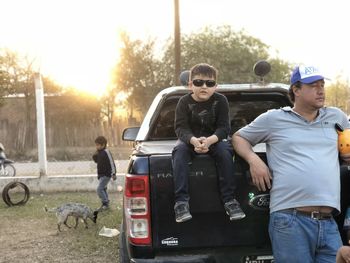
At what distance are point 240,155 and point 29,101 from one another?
21.7 m

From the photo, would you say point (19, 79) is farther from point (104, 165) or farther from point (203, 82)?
point (203, 82)

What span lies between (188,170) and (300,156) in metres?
0.68

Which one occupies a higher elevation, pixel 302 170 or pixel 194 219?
pixel 302 170

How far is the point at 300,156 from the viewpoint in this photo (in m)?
2.76

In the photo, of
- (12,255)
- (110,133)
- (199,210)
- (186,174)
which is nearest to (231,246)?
(199,210)

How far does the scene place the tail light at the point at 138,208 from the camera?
9.53 ft

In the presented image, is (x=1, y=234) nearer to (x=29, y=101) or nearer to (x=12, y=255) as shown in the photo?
(x=12, y=255)

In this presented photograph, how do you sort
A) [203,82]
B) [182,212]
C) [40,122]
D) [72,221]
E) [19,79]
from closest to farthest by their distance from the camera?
[182,212], [203,82], [72,221], [40,122], [19,79]

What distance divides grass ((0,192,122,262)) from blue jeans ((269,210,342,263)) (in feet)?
10.1

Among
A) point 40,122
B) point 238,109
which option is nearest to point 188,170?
point 238,109

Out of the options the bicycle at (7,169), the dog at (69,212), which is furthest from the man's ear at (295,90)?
the bicycle at (7,169)

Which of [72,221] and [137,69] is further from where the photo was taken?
[137,69]

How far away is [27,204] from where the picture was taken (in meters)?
8.84

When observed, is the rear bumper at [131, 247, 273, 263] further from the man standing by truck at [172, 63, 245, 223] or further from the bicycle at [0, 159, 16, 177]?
the bicycle at [0, 159, 16, 177]
